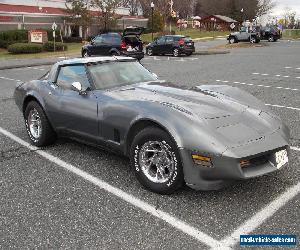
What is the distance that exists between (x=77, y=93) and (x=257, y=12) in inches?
4071

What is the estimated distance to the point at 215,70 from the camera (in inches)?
665

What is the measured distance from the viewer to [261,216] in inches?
144

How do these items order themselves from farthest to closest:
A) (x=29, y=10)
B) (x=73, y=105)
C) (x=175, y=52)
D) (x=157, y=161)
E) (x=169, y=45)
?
1. (x=29, y=10)
2. (x=169, y=45)
3. (x=175, y=52)
4. (x=73, y=105)
5. (x=157, y=161)

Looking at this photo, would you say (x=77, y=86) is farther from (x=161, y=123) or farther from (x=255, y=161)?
(x=255, y=161)

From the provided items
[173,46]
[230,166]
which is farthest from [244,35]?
[230,166]

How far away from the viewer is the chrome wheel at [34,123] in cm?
595

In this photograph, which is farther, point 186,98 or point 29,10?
point 29,10

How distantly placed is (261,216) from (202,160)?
0.79 m

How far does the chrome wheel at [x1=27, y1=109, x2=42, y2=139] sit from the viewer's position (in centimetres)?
595

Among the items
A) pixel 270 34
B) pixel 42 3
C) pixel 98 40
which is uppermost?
pixel 42 3

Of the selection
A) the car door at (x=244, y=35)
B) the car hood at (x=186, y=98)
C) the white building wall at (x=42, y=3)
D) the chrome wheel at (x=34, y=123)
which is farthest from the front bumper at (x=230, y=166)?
the white building wall at (x=42, y=3)

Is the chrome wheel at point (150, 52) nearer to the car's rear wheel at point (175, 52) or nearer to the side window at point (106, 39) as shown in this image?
the car's rear wheel at point (175, 52)

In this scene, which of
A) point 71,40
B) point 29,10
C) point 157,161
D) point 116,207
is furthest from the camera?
point 71,40

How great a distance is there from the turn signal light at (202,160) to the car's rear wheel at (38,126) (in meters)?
2.82
